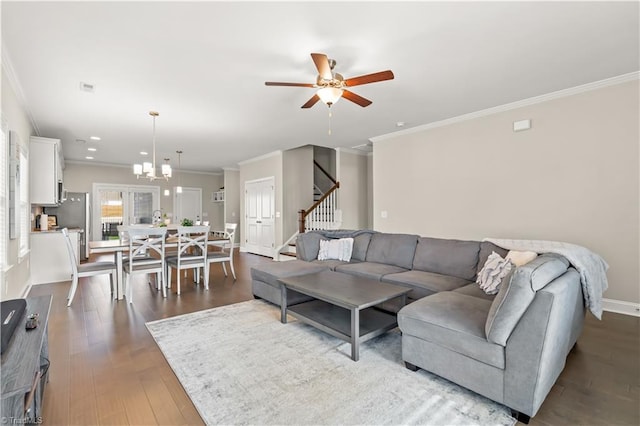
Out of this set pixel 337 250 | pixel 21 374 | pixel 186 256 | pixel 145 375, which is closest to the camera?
pixel 21 374

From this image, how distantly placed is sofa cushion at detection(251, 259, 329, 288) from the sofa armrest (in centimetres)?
226

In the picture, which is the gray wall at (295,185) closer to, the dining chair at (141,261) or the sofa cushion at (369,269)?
the dining chair at (141,261)

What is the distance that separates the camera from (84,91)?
3574 mm

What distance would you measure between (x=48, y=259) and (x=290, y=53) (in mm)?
5253

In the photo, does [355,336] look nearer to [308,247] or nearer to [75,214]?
[308,247]

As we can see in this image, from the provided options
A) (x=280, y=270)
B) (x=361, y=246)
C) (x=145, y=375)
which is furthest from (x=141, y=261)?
(x=361, y=246)

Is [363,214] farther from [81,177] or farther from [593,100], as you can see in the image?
[81,177]

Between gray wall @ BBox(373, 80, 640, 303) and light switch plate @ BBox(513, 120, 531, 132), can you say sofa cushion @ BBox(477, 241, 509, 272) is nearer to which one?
gray wall @ BBox(373, 80, 640, 303)

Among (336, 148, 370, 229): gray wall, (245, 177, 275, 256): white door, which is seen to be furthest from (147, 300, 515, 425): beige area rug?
(245, 177, 275, 256): white door

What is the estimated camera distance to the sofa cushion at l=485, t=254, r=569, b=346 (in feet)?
5.58

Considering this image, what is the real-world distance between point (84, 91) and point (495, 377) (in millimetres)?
4834

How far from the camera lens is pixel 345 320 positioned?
274 centimetres

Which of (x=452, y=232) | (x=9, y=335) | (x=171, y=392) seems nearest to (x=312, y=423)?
(x=171, y=392)

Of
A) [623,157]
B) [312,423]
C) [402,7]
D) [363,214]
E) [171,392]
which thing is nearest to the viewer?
[312,423]
